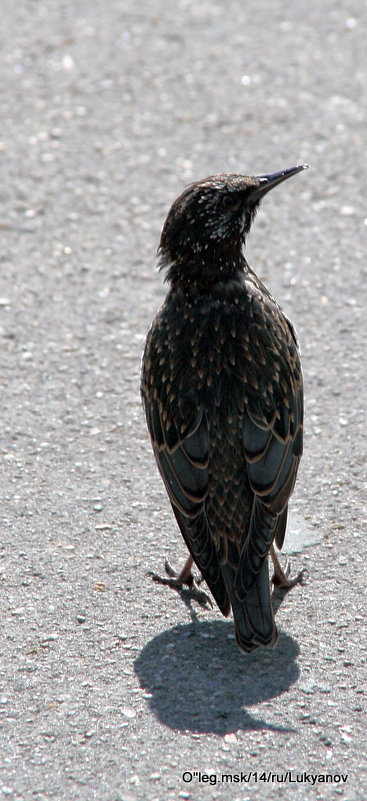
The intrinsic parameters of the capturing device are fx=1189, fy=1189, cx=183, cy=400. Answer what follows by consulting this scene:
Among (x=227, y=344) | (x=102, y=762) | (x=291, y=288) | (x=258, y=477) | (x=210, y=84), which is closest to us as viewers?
(x=102, y=762)

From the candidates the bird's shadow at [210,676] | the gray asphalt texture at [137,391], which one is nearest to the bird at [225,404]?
the bird's shadow at [210,676]

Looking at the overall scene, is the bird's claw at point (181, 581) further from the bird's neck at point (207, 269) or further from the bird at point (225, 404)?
the bird's neck at point (207, 269)

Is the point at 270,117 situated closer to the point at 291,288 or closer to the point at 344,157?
the point at 344,157

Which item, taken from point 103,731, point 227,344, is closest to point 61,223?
point 227,344

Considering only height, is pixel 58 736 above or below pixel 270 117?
below

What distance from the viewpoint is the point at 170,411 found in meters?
4.84

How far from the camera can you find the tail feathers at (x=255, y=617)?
174 inches

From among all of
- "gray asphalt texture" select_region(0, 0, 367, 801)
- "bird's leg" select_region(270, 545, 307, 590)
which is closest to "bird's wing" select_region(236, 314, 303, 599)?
"bird's leg" select_region(270, 545, 307, 590)

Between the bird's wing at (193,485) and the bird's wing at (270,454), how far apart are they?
11 cm

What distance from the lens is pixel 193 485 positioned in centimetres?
465

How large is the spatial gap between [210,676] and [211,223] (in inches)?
73.3

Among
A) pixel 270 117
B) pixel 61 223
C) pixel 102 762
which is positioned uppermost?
pixel 270 117

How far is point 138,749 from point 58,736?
299 millimetres

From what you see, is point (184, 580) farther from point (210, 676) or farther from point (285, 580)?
point (210, 676)
